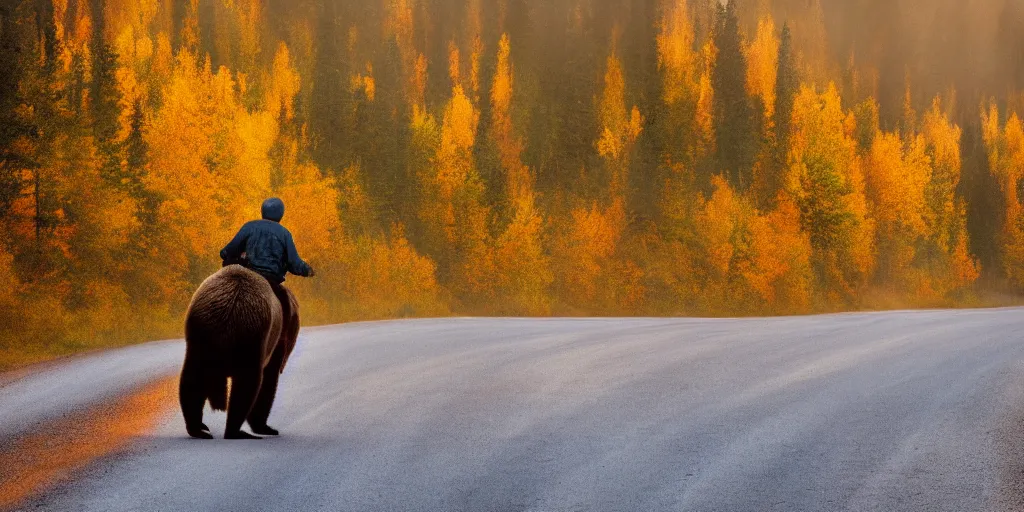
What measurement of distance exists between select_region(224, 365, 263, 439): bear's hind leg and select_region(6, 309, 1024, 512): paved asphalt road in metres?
0.23

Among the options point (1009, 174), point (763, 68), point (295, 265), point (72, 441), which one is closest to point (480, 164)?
point (763, 68)

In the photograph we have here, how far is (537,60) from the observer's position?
2896 inches

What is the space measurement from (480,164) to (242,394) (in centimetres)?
5009

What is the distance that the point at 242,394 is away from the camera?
8438 mm

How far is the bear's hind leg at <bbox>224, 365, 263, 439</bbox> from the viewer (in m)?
8.38

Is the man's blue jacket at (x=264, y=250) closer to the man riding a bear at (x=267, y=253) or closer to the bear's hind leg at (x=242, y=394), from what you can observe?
the man riding a bear at (x=267, y=253)

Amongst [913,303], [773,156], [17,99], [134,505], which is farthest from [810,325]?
[773,156]

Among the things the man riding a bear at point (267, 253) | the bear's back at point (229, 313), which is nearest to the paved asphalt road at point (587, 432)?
the bear's back at point (229, 313)

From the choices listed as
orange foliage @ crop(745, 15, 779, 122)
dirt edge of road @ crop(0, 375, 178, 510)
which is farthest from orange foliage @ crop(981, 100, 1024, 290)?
dirt edge of road @ crop(0, 375, 178, 510)

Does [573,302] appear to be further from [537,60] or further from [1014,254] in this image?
[1014,254]

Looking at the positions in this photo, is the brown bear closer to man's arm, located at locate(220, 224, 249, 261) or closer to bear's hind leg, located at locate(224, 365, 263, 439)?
bear's hind leg, located at locate(224, 365, 263, 439)

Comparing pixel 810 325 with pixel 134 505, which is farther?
pixel 810 325

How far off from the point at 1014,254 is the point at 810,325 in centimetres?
6184

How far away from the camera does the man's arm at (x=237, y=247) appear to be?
8875mm
